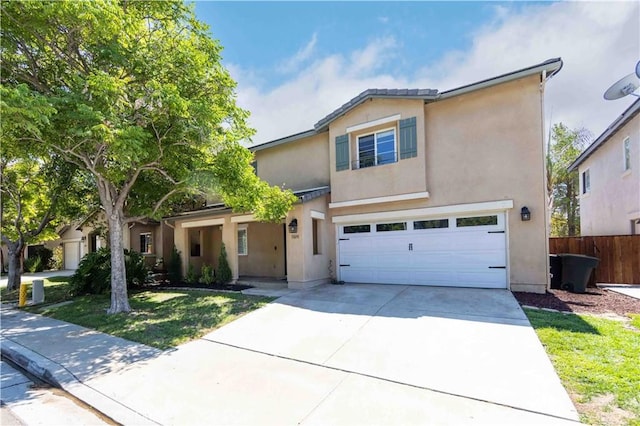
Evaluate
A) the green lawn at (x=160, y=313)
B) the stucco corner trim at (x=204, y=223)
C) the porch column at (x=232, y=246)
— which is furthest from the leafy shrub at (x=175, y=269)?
the porch column at (x=232, y=246)

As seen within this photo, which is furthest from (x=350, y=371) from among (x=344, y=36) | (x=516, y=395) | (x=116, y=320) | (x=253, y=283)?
(x=344, y=36)

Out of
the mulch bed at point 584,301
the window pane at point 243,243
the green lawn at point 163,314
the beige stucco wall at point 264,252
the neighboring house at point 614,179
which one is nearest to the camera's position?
the green lawn at point 163,314

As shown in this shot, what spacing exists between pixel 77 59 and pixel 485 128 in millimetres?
11731

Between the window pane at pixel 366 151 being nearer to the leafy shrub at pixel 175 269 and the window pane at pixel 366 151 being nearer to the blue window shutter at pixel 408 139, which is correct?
the blue window shutter at pixel 408 139

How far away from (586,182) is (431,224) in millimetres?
14057

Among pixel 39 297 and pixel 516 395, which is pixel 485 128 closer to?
pixel 516 395

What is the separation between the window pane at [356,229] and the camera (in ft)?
40.6

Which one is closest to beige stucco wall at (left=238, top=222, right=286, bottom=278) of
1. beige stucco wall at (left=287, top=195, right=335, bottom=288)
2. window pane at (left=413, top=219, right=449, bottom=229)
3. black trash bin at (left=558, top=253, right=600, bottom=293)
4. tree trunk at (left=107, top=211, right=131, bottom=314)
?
beige stucco wall at (left=287, top=195, right=335, bottom=288)

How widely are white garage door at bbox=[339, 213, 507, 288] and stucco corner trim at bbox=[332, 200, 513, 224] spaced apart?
0.75ft

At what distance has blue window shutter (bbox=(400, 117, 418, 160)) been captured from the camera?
439 inches

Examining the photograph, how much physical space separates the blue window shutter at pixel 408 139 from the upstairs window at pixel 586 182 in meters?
13.6

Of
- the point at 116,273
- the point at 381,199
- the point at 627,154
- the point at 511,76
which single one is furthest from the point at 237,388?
the point at 627,154

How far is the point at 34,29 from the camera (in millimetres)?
6871

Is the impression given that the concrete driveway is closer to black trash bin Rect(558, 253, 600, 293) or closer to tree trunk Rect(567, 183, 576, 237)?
black trash bin Rect(558, 253, 600, 293)
